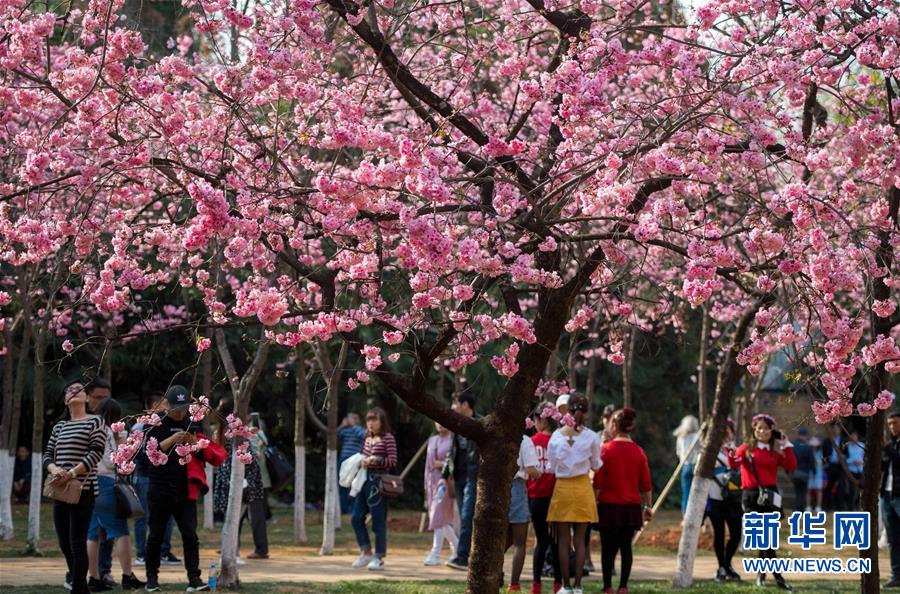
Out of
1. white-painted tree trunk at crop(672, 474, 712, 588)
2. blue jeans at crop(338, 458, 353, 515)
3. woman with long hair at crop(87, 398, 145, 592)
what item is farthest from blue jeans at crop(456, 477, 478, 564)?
blue jeans at crop(338, 458, 353, 515)

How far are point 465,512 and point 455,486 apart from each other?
88 centimetres

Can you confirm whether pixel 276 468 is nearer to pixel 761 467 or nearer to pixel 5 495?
pixel 5 495

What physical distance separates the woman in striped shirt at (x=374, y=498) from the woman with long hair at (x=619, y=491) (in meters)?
2.74

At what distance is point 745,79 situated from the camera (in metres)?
6.88

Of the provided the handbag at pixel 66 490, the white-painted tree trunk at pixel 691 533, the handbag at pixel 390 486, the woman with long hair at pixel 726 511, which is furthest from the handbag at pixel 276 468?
the woman with long hair at pixel 726 511

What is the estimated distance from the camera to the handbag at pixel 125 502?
32.2 ft

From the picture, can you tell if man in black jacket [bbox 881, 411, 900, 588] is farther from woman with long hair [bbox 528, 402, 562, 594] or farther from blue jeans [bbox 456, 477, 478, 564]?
blue jeans [bbox 456, 477, 478, 564]

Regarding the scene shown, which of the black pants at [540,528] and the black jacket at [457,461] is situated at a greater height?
the black jacket at [457,461]

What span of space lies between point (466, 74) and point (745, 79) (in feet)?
7.94

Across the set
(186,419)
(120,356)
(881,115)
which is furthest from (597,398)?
(881,115)

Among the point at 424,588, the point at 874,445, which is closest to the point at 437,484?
the point at 424,588

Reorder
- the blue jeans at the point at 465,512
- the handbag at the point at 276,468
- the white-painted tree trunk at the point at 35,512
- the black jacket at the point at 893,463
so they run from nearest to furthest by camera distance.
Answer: the black jacket at the point at 893,463 < the blue jeans at the point at 465,512 < the handbag at the point at 276,468 < the white-painted tree trunk at the point at 35,512

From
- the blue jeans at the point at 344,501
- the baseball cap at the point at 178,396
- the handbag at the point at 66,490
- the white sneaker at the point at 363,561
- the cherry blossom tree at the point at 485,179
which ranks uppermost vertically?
the cherry blossom tree at the point at 485,179

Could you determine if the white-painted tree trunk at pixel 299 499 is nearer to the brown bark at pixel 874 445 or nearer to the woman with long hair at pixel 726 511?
the woman with long hair at pixel 726 511
